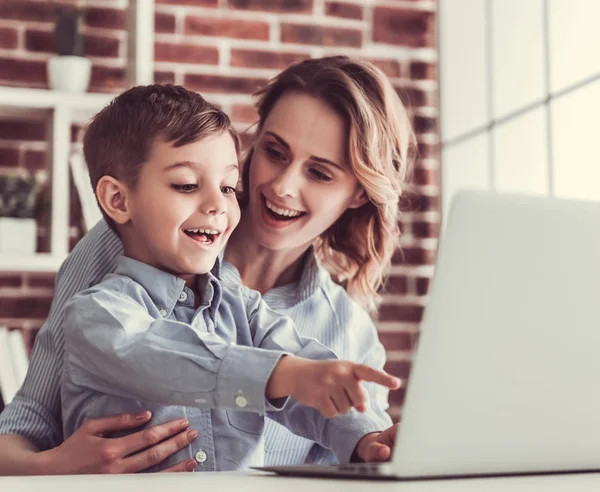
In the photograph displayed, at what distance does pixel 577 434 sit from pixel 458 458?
0.13m

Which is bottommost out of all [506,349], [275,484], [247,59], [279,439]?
[279,439]

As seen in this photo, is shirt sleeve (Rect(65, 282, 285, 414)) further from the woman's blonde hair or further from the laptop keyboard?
the woman's blonde hair

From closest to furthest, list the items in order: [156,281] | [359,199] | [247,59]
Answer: [156,281] → [359,199] → [247,59]

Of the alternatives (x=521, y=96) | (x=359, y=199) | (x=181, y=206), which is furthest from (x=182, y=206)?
(x=521, y=96)

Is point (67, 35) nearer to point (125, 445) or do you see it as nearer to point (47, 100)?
point (47, 100)

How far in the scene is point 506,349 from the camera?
0.75 m

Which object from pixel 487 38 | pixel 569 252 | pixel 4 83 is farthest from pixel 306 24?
pixel 569 252

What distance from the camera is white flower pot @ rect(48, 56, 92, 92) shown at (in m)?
2.74

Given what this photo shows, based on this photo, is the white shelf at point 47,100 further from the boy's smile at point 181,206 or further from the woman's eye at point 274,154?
the boy's smile at point 181,206

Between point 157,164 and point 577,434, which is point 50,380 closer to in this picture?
point 157,164

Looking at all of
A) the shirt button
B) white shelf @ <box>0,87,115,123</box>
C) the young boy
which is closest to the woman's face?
the young boy

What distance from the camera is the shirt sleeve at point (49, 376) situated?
1.42 metres

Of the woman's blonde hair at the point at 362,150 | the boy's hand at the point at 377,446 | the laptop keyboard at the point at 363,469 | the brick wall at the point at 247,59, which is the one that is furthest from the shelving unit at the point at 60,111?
the laptop keyboard at the point at 363,469

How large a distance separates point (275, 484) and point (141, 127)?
733 mm
